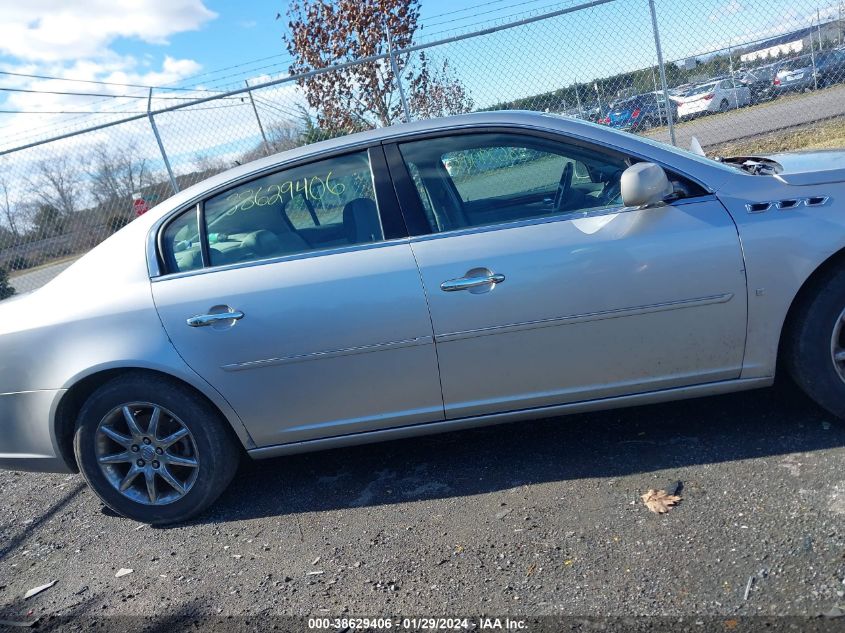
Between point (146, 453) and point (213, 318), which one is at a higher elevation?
point (213, 318)

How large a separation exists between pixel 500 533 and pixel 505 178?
1703 mm

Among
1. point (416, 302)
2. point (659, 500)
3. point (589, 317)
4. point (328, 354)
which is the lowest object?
point (659, 500)

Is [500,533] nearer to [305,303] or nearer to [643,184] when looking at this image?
[305,303]

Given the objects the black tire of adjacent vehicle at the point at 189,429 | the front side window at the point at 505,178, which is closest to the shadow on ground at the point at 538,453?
the black tire of adjacent vehicle at the point at 189,429

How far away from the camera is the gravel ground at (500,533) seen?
8.38 ft

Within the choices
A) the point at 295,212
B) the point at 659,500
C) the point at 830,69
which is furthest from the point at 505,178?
the point at 830,69

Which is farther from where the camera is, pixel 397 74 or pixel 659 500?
pixel 397 74

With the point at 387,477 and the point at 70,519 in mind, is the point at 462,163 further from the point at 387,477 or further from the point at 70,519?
the point at 70,519

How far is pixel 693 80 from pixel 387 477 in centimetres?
660

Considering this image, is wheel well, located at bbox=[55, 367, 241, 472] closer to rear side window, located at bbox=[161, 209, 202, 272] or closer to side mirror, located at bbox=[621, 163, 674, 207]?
rear side window, located at bbox=[161, 209, 202, 272]

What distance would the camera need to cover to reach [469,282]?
10.4 feet

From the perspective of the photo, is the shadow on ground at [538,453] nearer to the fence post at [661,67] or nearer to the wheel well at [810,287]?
the wheel well at [810,287]

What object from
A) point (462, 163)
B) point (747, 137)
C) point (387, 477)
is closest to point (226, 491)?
point (387, 477)

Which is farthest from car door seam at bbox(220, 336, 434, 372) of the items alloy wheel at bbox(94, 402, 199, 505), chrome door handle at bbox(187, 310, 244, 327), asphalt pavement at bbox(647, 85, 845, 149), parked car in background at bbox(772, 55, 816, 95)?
parked car in background at bbox(772, 55, 816, 95)
